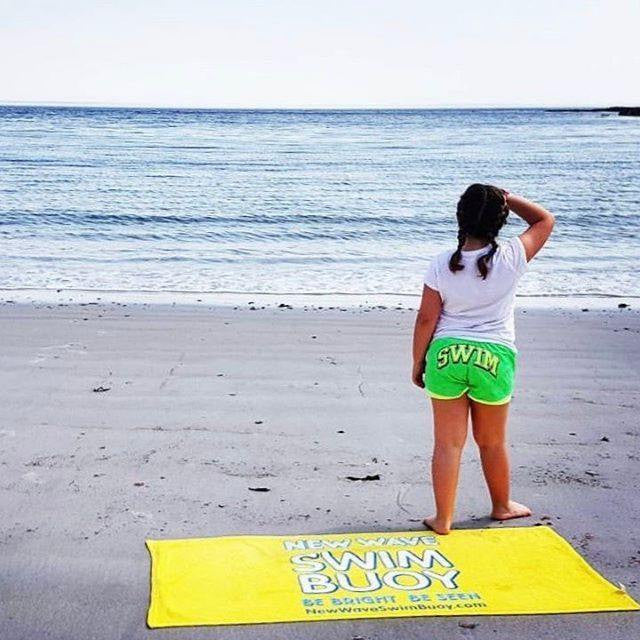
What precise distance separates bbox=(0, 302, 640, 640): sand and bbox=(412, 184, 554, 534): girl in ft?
1.53

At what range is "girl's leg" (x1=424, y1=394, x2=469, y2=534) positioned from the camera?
3.90m

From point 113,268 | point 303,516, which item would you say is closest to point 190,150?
point 113,268

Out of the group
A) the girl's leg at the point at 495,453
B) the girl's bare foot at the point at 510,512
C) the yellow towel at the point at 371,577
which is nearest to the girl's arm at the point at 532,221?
the girl's leg at the point at 495,453

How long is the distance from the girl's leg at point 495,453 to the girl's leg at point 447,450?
8 cm

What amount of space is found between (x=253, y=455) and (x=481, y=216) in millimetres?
2033

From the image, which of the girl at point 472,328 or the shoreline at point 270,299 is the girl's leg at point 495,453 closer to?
the girl at point 472,328

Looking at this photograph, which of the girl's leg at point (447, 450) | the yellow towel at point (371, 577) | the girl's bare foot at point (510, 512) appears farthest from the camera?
the girl's bare foot at point (510, 512)

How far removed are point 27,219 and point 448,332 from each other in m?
17.0

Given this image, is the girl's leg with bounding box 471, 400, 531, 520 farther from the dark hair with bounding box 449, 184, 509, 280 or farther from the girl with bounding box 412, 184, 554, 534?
the dark hair with bounding box 449, 184, 509, 280

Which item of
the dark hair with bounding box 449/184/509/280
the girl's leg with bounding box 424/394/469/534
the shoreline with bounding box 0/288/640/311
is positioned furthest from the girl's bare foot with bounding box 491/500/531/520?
the shoreline with bounding box 0/288/640/311

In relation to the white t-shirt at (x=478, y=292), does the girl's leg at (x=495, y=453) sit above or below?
below

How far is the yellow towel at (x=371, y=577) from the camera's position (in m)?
3.28

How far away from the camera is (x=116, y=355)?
722 cm

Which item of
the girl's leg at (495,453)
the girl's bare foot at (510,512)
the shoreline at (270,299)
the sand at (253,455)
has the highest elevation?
the girl's leg at (495,453)
